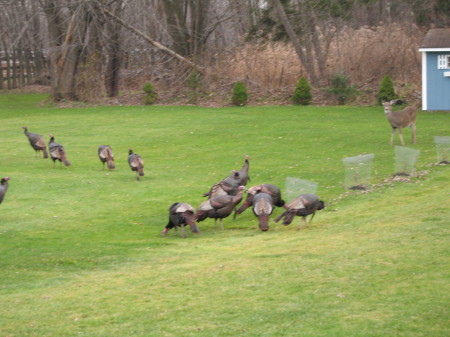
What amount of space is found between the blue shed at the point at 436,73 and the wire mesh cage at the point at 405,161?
13.6m

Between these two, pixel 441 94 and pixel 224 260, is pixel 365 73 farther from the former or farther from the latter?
pixel 224 260

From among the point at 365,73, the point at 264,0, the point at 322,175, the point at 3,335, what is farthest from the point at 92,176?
the point at 264,0

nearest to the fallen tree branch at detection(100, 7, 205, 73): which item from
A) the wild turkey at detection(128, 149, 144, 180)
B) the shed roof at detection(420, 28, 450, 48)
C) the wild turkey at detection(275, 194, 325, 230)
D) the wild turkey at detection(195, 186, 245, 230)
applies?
the shed roof at detection(420, 28, 450, 48)

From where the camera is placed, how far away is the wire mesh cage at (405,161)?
Result: 64.3 ft

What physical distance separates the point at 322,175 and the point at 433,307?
11850mm

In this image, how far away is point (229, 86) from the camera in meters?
41.9

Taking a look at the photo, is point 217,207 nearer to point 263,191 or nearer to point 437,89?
point 263,191

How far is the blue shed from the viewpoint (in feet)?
116

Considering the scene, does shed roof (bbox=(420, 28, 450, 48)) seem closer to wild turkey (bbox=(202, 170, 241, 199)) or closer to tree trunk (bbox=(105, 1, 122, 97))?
tree trunk (bbox=(105, 1, 122, 97))

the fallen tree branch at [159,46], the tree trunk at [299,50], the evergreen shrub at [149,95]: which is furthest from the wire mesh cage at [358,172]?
the fallen tree branch at [159,46]

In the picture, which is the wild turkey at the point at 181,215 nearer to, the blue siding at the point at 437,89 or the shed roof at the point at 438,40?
the blue siding at the point at 437,89

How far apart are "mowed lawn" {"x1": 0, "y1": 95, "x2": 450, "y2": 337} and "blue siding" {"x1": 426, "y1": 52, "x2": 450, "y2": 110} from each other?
835 cm

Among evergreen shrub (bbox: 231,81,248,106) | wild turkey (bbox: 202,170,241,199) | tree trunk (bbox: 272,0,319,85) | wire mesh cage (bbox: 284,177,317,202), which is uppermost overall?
tree trunk (bbox: 272,0,319,85)

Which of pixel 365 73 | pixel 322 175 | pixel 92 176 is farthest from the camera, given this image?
pixel 365 73
